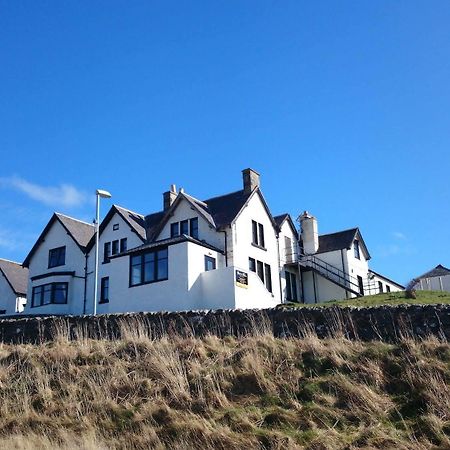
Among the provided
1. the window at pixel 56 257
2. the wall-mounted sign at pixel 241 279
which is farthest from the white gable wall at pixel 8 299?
the wall-mounted sign at pixel 241 279

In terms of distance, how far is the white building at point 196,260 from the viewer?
31078mm

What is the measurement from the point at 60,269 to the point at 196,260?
1455 centimetres

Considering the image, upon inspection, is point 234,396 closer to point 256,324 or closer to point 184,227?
point 256,324

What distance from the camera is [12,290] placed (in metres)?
46.5

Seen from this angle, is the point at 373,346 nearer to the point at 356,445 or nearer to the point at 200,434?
the point at 356,445

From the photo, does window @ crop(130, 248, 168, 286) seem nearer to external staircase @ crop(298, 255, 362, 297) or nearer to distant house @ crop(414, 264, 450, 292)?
external staircase @ crop(298, 255, 362, 297)

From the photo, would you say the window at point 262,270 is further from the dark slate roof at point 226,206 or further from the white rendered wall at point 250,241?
the dark slate roof at point 226,206

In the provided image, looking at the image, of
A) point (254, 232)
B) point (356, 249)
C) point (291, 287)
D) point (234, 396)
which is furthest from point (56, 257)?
point (234, 396)

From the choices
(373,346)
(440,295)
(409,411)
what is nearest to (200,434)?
(409,411)

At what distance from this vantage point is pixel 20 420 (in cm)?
1441

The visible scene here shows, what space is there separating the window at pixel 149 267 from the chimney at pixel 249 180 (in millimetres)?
9093

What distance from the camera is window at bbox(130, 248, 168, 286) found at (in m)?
31.5

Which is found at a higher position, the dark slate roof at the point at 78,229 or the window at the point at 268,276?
the dark slate roof at the point at 78,229

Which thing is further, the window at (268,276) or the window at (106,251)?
the window at (106,251)
